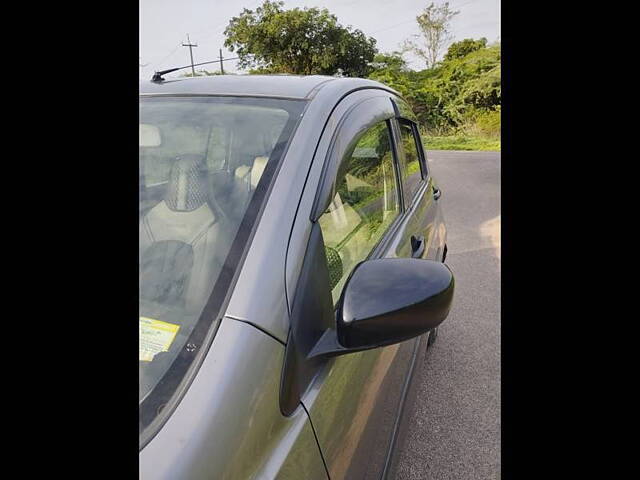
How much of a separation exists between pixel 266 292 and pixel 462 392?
83.2 inches

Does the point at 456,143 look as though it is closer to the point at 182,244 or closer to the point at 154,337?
the point at 182,244

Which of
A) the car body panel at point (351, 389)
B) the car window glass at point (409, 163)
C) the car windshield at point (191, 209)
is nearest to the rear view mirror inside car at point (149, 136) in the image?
the car windshield at point (191, 209)

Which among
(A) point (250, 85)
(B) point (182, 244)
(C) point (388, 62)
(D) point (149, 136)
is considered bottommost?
(B) point (182, 244)

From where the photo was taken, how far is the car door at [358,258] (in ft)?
3.45

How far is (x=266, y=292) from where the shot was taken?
943mm

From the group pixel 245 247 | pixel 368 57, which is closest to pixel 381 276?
pixel 245 247

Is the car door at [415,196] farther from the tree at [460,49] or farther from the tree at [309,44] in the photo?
the tree at [460,49]

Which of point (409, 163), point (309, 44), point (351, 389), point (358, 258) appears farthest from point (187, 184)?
point (309, 44)

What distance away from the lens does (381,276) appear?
1.07 m

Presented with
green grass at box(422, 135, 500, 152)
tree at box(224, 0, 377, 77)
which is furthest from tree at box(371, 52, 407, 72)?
green grass at box(422, 135, 500, 152)

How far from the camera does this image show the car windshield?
2.92 ft

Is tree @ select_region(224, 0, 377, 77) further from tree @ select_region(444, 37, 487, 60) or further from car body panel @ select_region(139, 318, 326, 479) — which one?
car body panel @ select_region(139, 318, 326, 479)
